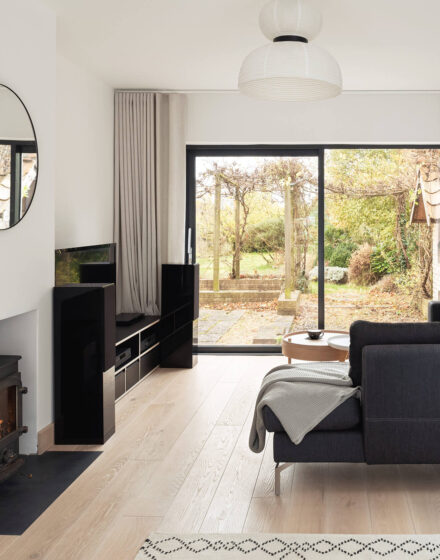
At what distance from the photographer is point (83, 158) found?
5715 millimetres

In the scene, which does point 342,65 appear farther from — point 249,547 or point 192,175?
point 249,547

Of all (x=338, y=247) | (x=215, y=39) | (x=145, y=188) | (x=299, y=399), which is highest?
(x=215, y=39)

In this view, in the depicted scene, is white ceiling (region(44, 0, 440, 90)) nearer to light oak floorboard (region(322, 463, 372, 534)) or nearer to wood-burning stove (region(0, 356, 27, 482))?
wood-burning stove (region(0, 356, 27, 482))

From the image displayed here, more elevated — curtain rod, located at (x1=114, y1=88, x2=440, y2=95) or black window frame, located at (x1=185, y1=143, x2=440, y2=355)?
curtain rod, located at (x1=114, y1=88, x2=440, y2=95)

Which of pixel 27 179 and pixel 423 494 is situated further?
pixel 27 179

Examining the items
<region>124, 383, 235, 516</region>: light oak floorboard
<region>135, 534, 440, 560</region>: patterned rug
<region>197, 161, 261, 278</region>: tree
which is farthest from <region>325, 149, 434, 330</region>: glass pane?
<region>135, 534, 440, 560</region>: patterned rug

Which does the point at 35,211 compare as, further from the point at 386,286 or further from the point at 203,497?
the point at 386,286

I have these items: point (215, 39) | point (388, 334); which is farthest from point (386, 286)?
point (388, 334)

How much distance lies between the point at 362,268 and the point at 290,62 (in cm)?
378

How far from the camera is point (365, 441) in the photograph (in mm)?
3355

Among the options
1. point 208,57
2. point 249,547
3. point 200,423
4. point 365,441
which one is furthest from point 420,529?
point 208,57

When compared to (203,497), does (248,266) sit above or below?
above

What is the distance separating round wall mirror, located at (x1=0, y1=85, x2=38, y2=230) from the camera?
3.49 meters

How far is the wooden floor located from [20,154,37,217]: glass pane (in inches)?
58.4
